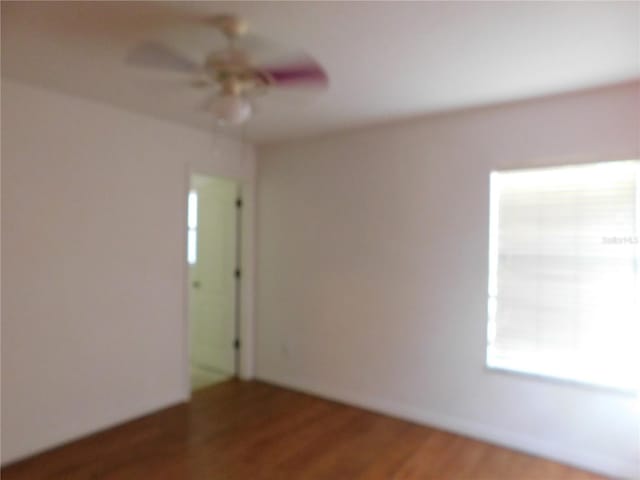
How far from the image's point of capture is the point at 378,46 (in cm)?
210

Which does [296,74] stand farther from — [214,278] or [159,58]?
[214,278]

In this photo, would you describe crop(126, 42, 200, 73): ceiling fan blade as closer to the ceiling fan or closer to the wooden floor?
the ceiling fan

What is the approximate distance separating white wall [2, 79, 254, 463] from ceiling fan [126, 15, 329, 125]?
144cm

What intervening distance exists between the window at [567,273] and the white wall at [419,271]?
11 cm

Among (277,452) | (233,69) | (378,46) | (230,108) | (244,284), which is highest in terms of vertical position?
(378,46)

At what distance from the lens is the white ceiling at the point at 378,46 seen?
1789 mm

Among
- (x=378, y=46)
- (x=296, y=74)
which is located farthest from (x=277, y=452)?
(x=378, y=46)

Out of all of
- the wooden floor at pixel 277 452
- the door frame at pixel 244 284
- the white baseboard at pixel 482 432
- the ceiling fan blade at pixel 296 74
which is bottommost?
the wooden floor at pixel 277 452

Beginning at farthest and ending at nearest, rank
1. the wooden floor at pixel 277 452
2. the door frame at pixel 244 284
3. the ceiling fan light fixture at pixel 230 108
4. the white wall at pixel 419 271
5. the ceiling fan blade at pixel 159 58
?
the door frame at pixel 244 284, the white wall at pixel 419 271, the wooden floor at pixel 277 452, the ceiling fan light fixture at pixel 230 108, the ceiling fan blade at pixel 159 58

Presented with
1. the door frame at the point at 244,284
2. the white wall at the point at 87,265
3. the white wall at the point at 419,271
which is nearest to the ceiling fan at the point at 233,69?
the white wall at the point at 87,265

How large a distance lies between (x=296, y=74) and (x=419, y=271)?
78.9 inches

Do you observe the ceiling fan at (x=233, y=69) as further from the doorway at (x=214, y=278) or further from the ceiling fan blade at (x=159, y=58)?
the doorway at (x=214, y=278)

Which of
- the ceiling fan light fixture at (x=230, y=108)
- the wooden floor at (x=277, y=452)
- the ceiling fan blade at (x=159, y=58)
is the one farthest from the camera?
the wooden floor at (x=277, y=452)

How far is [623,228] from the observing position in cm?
258
